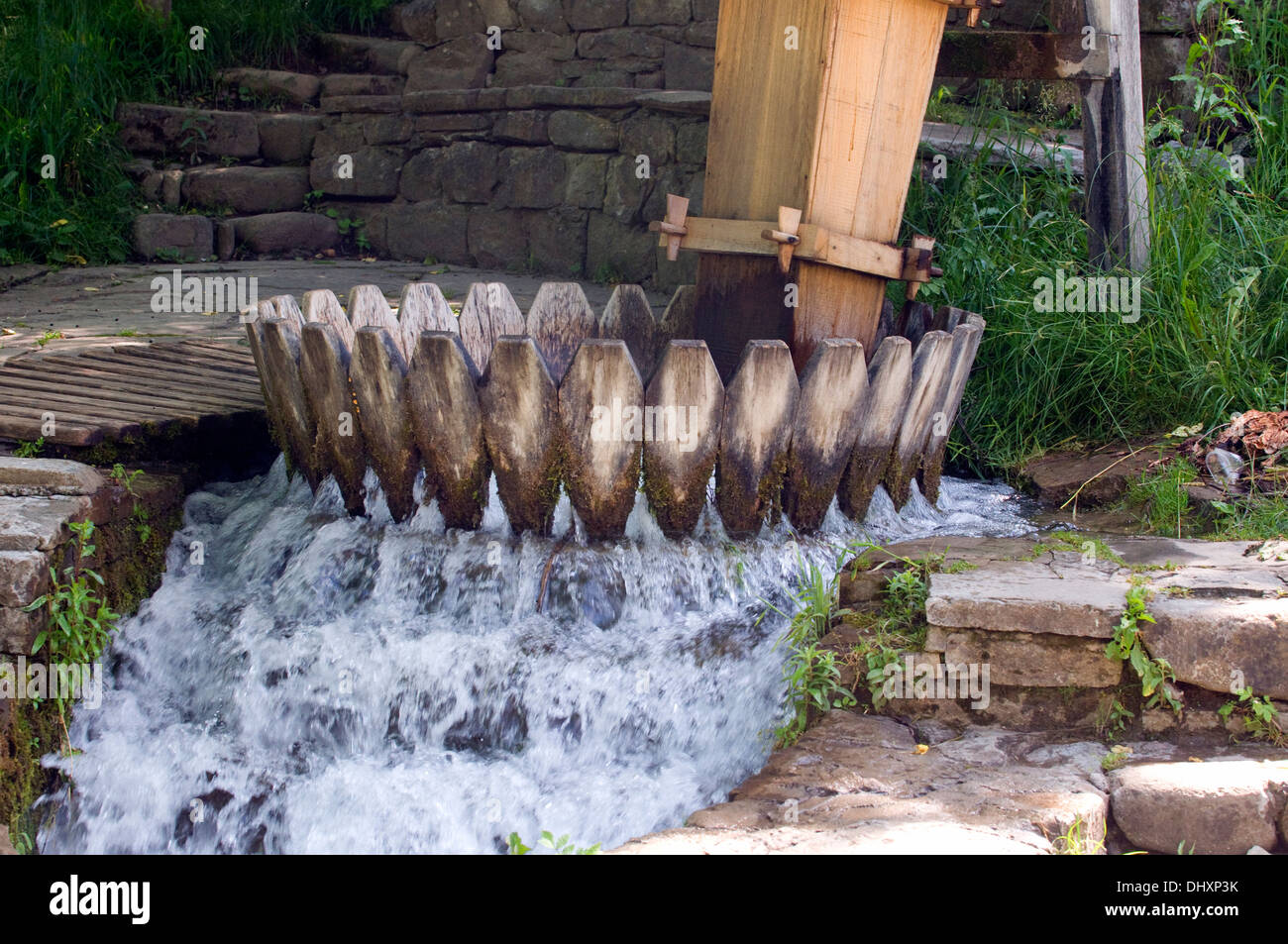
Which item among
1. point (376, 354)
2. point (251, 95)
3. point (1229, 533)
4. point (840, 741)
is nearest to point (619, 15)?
point (251, 95)

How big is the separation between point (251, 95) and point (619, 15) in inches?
105

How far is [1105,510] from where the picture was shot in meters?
3.47

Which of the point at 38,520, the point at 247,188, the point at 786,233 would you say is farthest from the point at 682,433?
the point at 247,188

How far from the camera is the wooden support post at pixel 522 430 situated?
2824mm

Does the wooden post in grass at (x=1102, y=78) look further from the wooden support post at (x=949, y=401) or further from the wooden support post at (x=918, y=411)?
the wooden support post at (x=918, y=411)

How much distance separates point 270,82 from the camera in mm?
7488

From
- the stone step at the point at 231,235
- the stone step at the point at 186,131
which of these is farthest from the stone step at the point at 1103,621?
the stone step at the point at 186,131

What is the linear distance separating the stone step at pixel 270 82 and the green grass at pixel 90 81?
0.15 m

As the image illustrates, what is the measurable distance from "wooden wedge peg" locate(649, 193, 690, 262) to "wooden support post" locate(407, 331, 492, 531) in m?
0.81

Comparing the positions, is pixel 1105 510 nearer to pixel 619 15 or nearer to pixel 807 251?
pixel 807 251

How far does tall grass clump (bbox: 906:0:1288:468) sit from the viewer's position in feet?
12.5

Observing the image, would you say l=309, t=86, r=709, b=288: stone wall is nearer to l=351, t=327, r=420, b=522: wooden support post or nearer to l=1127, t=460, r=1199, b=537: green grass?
l=1127, t=460, r=1199, b=537: green grass

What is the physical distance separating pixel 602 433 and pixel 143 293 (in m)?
3.85

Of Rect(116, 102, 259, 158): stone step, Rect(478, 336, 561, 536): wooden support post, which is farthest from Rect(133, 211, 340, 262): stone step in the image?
Rect(478, 336, 561, 536): wooden support post
